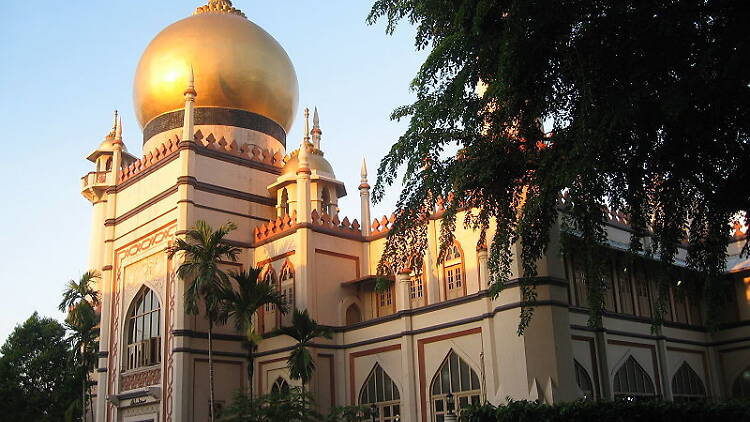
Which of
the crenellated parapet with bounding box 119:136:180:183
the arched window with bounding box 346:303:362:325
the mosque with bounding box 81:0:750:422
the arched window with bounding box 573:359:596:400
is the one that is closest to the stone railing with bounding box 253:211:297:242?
the mosque with bounding box 81:0:750:422

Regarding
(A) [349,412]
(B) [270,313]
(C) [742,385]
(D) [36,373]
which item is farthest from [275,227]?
(C) [742,385]

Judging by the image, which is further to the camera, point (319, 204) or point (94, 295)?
point (94, 295)

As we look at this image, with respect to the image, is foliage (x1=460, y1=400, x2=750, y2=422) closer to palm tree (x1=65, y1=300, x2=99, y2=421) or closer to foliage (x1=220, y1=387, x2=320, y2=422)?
foliage (x1=220, y1=387, x2=320, y2=422)

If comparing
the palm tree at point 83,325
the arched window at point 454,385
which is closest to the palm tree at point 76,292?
the palm tree at point 83,325

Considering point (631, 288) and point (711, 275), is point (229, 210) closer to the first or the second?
point (631, 288)

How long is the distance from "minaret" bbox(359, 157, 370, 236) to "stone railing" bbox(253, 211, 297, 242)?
2.27 metres

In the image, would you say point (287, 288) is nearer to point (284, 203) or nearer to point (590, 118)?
point (284, 203)

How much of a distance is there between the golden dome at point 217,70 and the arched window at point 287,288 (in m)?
7.19

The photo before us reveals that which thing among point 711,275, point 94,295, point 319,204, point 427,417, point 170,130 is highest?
point 170,130

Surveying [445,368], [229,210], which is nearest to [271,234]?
[229,210]

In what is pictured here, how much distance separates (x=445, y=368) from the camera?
64.0ft

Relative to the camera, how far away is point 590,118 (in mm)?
9898

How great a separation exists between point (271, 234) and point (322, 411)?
5.75 meters

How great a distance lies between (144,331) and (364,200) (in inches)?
315
